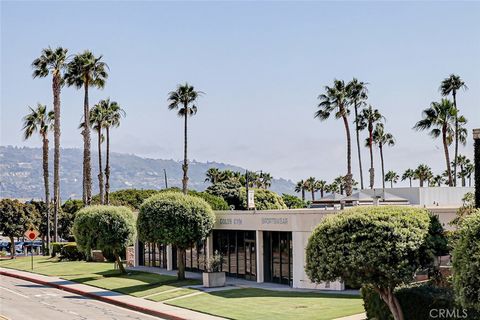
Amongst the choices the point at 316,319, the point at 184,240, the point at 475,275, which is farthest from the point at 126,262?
the point at 475,275

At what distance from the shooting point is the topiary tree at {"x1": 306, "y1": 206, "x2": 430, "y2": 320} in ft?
69.9

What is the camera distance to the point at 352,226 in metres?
22.3

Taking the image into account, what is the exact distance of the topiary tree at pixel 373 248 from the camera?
21.3 m

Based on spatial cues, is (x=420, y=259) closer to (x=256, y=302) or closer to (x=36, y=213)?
(x=256, y=302)

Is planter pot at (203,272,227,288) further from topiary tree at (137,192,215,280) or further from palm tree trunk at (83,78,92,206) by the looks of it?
palm tree trunk at (83,78,92,206)

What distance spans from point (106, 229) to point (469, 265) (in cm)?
3583

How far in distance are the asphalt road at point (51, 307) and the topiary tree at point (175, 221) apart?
562cm

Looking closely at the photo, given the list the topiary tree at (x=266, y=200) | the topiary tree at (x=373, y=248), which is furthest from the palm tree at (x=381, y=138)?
the topiary tree at (x=373, y=248)

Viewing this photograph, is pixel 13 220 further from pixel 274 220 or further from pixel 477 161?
pixel 477 161

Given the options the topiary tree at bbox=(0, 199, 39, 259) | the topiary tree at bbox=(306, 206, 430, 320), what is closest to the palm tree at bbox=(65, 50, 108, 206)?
the topiary tree at bbox=(0, 199, 39, 259)

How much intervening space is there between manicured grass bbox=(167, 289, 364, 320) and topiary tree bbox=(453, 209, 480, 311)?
11.6 meters

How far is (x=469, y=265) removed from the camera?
610 inches

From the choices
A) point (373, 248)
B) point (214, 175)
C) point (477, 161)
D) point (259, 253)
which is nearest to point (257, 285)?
point (259, 253)

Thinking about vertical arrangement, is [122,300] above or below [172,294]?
below
